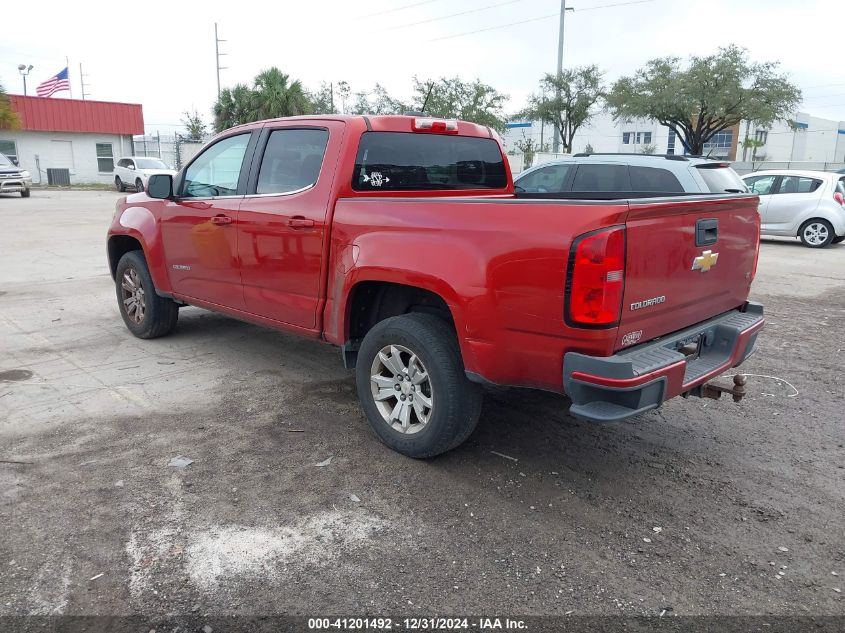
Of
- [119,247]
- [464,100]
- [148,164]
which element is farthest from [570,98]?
[119,247]

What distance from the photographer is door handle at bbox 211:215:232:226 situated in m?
4.95

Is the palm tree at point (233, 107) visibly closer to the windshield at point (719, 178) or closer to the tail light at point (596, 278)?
the windshield at point (719, 178)

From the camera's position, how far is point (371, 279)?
12.6ft

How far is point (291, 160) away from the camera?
4.65m

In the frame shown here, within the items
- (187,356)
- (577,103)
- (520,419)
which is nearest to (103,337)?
(187,356)

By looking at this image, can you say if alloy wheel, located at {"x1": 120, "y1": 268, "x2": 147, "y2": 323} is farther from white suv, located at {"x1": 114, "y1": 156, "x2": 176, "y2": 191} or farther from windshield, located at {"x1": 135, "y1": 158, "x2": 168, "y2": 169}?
windshield, located at {"x1": 135, "y1": 158, "x2": 168, "y2": 169}

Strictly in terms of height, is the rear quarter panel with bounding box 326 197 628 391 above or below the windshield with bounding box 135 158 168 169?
below

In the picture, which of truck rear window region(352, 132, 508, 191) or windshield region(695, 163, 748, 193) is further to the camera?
windshield region(695, 163, 748, 193)

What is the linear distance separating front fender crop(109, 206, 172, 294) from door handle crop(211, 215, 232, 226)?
949 mm

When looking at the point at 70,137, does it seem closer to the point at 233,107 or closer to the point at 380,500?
the point at 233,107

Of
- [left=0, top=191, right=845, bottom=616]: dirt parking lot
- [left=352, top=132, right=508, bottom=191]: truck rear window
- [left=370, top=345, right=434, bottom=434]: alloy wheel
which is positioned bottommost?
[left=0, top=191, right=845, bottom=616]: dirt parking lot

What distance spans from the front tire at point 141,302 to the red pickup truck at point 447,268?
59 centimetres

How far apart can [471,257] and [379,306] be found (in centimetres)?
104

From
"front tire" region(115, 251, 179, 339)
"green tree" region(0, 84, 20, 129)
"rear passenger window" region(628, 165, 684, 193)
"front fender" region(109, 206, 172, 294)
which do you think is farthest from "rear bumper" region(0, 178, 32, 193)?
"rear passenger window" region(628, 165, 684, 193)
